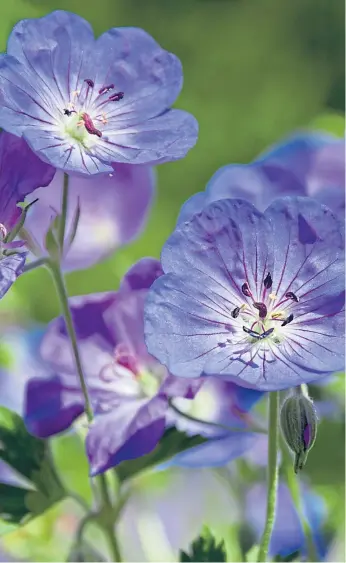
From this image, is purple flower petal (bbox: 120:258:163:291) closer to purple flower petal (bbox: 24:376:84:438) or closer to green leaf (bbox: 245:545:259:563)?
purple flower petal (bbox: 24:376:84:438)

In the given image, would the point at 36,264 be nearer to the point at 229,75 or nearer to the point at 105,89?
the point at 105,89

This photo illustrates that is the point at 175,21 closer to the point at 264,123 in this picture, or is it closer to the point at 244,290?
the point at 264,123

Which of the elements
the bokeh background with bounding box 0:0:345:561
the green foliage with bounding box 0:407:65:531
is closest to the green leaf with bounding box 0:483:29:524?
the green foliage with bounding box 0:407:65:531

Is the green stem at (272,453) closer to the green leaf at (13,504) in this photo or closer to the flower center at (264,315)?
the flower center at (264,315)

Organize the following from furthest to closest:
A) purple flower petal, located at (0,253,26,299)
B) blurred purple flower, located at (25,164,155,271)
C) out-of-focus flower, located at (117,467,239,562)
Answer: out-of-focus flower, located at (117,467,239,562), blurred purple flower, located at (25,164,155,271), purple flower petal, located at (0,253,26,299)

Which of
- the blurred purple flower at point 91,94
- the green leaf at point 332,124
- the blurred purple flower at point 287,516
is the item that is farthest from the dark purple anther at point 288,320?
the green leaf at point 332,124

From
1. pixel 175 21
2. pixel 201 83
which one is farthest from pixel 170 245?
pixel 201 83
